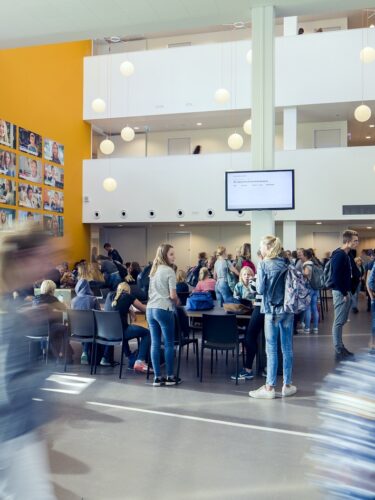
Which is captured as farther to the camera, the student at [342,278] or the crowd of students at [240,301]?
the student at [342,278]

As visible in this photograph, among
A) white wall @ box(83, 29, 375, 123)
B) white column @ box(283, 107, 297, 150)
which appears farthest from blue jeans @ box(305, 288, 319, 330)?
white wall @ box(83, 29, 375, 123)

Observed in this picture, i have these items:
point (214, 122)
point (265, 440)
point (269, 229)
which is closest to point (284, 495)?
point (265, 440)

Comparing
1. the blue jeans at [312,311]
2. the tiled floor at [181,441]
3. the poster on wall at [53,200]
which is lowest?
the tiled floor at [181,441]

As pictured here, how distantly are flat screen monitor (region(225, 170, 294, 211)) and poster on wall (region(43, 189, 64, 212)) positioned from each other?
28.9 ft

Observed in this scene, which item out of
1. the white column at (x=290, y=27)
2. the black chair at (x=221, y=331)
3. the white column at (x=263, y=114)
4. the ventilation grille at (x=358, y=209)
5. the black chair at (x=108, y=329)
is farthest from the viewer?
the white column at (x=290, y=27)

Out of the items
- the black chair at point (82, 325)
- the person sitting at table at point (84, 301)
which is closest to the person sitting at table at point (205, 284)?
the person sitting at table at point (84, 301)

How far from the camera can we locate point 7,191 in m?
12.5

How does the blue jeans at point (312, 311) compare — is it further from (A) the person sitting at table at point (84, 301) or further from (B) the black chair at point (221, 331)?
(A) the person sitting at table at point (84, 301)

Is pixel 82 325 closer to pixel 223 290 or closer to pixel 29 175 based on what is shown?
pixel 223 290

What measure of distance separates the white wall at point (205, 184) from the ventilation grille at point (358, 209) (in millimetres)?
111

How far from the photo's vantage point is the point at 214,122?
1647cm

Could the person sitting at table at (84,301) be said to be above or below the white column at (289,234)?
below

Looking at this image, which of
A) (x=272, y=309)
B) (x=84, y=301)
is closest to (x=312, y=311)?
(x=84, y=301)

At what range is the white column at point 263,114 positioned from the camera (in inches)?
261
